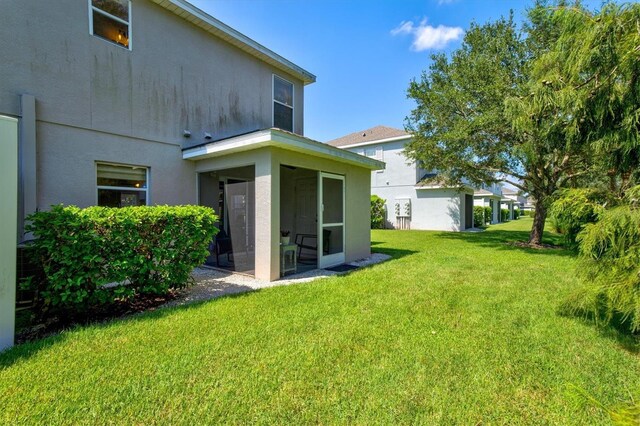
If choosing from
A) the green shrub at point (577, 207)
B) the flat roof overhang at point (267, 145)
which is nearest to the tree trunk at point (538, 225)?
the flat roof overhang at point (267, 145)

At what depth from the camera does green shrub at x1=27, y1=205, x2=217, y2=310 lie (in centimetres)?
427

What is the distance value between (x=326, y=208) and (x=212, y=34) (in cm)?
614

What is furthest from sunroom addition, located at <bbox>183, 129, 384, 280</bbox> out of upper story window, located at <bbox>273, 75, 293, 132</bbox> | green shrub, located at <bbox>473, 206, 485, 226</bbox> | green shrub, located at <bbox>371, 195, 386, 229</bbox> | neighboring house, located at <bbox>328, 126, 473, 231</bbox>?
green shrub, located at <bbox>473, 206, 485, 226</bbox>

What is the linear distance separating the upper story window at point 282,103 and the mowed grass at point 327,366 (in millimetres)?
7666

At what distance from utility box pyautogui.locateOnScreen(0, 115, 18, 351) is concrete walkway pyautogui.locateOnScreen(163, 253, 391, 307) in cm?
196

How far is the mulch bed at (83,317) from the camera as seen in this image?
3.98 metres

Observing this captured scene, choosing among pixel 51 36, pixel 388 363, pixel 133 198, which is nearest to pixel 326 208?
pixel 133 198

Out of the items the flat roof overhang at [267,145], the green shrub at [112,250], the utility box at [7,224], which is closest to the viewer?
the utility box at [7,224]

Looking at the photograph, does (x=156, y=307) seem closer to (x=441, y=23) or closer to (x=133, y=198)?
(x=133, y=198)

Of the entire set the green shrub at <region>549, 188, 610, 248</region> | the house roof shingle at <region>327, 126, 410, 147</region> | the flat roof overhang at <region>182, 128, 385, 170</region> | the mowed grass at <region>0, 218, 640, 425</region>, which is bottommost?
the mowed grass at <region>0, 218, 640, 425</region>

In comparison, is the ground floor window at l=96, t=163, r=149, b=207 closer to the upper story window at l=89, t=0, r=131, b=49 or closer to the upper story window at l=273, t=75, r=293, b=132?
the upper story window at l=89, t=0, r=131, b=49

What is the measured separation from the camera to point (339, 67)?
1427cm

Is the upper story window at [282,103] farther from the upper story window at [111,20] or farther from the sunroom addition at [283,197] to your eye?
the upper story window at [111,20]

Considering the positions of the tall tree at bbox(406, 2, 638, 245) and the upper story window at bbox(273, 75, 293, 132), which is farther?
the upper story window at bbox(273, 75, 293, 132)
